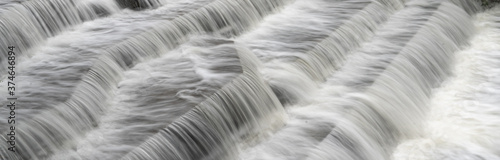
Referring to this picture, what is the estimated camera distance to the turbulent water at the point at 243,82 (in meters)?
4.55

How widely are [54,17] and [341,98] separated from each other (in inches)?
104

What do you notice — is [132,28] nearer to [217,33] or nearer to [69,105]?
[217,33]

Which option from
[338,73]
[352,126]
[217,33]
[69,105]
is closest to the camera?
[69,105]

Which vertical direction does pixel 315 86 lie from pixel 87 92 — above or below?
below

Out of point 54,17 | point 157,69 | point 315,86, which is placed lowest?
point 315,86

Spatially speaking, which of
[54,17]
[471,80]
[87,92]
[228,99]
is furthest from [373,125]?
[54,17]

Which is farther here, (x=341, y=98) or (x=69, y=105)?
(x=341, y=98)

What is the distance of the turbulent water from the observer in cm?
455

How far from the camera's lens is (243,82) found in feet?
16.7

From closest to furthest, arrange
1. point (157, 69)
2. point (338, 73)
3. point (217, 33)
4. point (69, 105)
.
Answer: point (69, 105), point (157, 69), point (338, 73), point (217, 33)

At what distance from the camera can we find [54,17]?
20.1 ft

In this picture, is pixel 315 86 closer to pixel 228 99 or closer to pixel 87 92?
pixel 228 99

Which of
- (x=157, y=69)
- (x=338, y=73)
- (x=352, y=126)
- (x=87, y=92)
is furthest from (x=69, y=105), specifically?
(x=338, y=73)

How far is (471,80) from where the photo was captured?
20.6 feet
